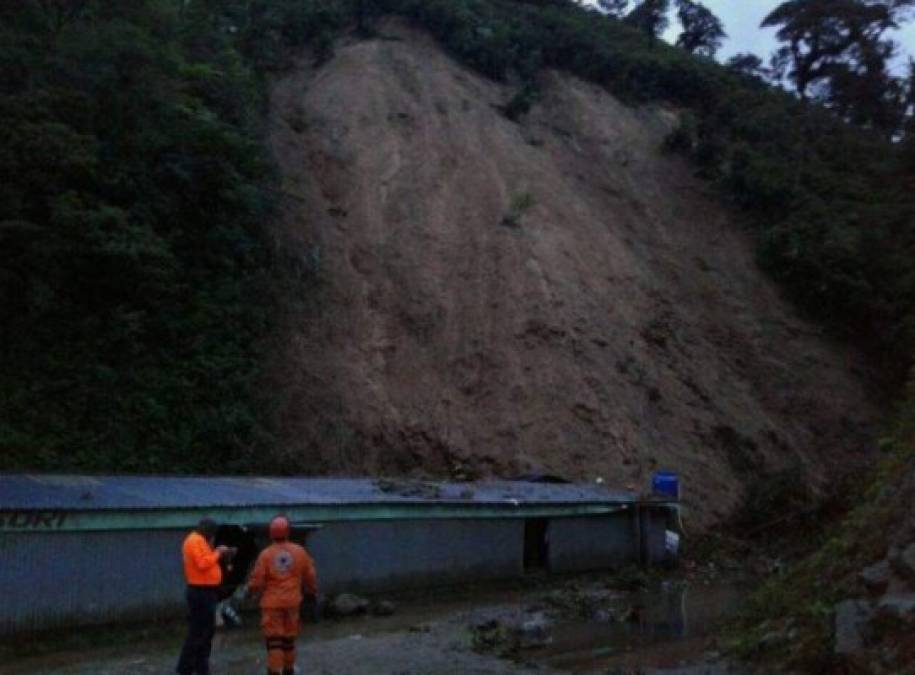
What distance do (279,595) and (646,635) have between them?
247 inches

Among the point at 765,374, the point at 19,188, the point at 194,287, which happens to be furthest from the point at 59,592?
the point at 765,374

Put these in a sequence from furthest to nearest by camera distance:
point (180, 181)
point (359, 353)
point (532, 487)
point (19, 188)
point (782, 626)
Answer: point (359, 353) → point (180, 181) → point (532, 487) → point (19, 188) → point (782, 626)

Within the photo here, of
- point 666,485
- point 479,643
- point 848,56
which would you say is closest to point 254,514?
point 479,643

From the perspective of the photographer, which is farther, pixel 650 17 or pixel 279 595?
pixel 650 17

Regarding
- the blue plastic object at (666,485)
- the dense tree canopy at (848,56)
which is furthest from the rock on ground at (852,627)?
the dense tree canopy at (848,56)

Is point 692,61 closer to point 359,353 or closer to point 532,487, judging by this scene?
point 359,353

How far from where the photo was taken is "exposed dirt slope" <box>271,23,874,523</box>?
920 inches

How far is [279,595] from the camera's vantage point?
27.5ft

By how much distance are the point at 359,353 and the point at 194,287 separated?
180 inches

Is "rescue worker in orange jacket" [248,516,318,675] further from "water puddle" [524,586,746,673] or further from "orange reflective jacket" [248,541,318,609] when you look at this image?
"water puddle" [524,586,746,673]

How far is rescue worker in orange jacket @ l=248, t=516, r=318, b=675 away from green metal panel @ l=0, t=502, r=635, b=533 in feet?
13.5

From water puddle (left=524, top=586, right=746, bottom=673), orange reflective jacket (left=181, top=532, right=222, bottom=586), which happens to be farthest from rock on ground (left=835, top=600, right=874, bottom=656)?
orange reflective jacket (left=181, top=532, right=222, bottom=586)

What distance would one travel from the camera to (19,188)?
18.3 m

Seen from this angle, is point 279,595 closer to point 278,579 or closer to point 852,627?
point 278,579
